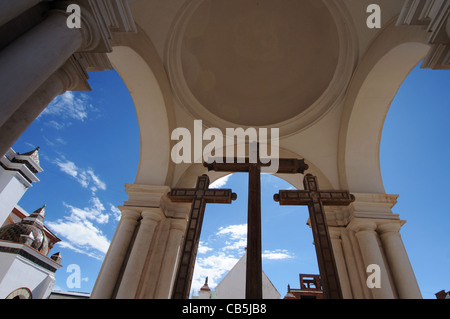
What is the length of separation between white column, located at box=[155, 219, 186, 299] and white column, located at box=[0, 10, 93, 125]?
158 inches

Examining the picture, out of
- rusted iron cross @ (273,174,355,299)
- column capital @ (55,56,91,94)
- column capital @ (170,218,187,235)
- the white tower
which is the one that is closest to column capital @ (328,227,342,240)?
rusted iron cross @ (273,174,355,299)

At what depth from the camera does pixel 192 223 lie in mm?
4012

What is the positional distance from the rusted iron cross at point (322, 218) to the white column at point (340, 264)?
55.4 inches

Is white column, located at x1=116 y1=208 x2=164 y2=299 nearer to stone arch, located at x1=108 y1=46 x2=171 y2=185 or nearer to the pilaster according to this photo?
the pilaster

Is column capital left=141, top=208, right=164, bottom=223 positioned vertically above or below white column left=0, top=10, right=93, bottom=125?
above

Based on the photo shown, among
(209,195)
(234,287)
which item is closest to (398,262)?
(209,195)

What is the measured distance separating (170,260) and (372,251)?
3.91 meters

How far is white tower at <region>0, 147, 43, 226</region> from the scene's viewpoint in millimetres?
8211

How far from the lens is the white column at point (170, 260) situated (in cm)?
518

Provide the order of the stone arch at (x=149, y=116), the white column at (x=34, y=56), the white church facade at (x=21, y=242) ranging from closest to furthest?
1. the white column at (x=34, y=56)
2. the stone arch at (x=149, y=116)
3. the white church facade at (x=21, y=242)
